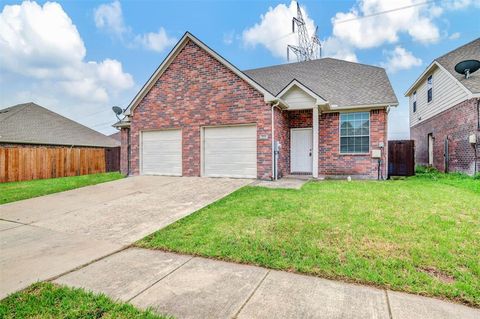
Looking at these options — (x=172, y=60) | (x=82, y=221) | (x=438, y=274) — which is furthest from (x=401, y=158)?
(x=82, y=221)

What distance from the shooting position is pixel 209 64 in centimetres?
1078

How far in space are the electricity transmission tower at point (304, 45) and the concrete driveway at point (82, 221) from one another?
1791 centimetres

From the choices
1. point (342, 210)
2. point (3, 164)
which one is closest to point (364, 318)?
point (342, 210)

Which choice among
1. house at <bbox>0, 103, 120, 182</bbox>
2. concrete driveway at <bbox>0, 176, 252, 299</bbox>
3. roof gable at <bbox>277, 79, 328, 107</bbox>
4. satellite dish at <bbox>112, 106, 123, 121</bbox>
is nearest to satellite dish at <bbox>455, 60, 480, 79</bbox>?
roof gable at <bbox>277, 79, 328, 107</bbox>

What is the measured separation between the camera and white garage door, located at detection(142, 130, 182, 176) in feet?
37.9

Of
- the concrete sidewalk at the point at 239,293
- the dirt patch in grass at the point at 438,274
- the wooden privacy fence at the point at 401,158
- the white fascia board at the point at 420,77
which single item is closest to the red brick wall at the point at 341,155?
the wooden privacy fence at the point at 401,158

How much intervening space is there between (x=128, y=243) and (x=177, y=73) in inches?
359

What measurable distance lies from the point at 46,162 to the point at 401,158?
1865 cm

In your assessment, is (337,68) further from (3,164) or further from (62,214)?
(3,164)

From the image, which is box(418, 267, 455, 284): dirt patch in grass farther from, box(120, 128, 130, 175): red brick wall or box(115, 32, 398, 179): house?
box(120, 128, 130, 175): red brick wall

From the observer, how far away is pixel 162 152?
11891 millimetres

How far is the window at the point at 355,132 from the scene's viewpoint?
10.7 meters

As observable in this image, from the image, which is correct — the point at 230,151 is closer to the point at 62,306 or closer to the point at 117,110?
the point at 62,306

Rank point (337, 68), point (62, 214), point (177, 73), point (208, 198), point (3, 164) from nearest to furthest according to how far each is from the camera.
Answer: point (62, 214) → point (208, 198) → point (177, 73) → point (3, 164) → point (337, 68)
